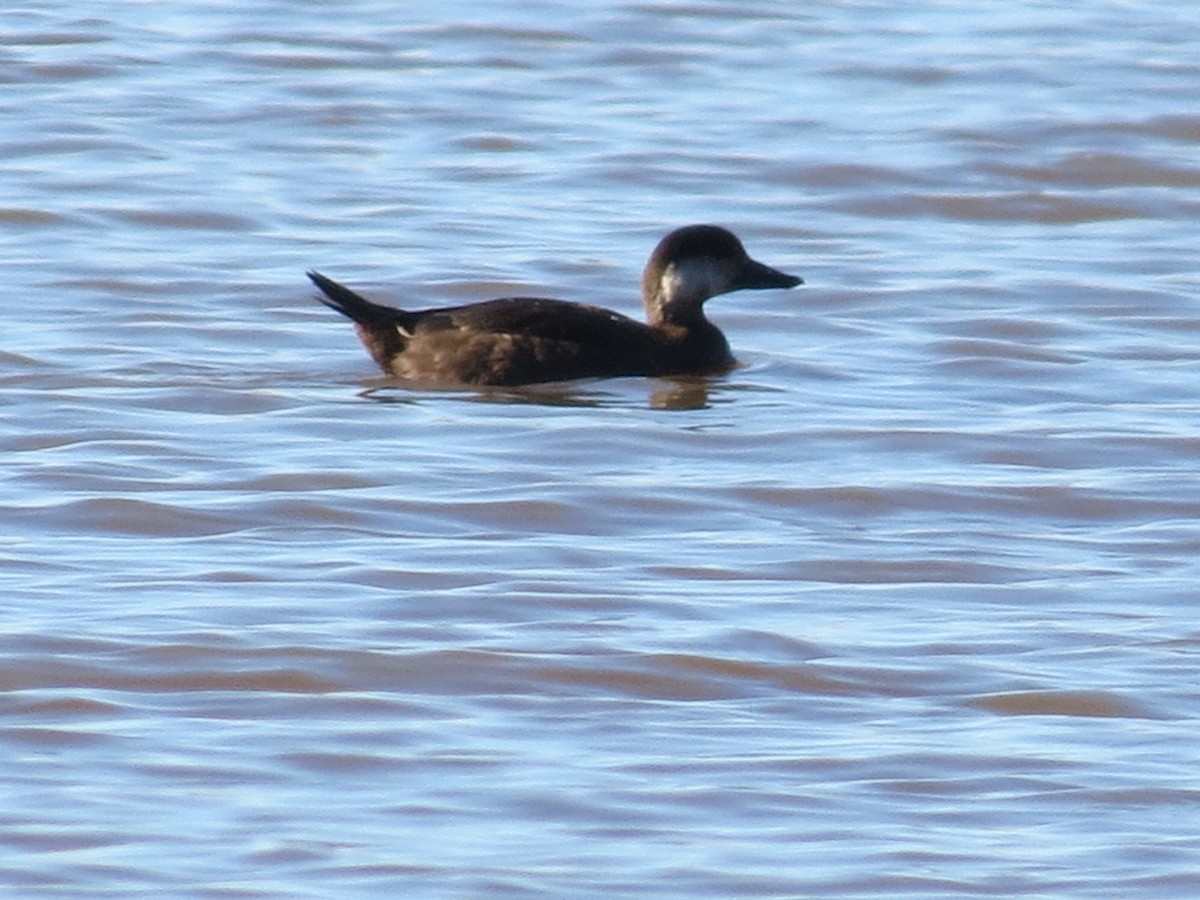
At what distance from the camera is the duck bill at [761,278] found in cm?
1184

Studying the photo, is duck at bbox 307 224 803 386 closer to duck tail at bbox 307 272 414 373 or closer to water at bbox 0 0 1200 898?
duck tail at bbox 307 272 414 373

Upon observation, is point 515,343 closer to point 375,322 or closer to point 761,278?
point 375,322

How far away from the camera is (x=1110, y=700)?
6.83 meters

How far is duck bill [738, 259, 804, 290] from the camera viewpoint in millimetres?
11844

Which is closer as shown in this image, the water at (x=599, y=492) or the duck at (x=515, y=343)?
the water at (x=599, y=492)

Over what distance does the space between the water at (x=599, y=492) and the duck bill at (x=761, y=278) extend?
0.24 m

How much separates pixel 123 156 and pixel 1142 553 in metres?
7.68

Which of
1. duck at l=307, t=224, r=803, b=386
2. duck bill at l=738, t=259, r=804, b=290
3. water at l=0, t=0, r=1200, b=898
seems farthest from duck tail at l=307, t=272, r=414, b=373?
duck bill at l=738, t=259, r=804, b=290

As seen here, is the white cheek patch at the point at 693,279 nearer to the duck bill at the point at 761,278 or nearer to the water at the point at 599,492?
the duck bill at the point at 761,278

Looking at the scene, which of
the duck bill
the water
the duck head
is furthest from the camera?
the duck bill

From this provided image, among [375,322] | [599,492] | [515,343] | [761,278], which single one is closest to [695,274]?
[761,278]

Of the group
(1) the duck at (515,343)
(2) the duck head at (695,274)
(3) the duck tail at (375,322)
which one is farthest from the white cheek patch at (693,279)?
(3) the duck tail at (375,322)

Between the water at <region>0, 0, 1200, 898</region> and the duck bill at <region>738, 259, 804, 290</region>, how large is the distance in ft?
0.80

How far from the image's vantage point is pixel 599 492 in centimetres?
899
